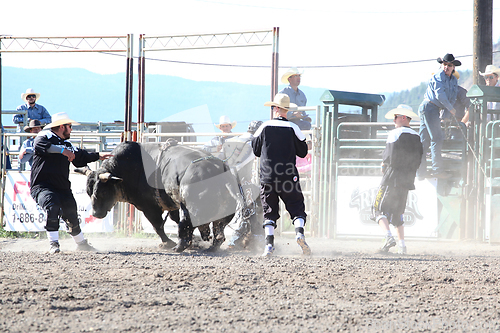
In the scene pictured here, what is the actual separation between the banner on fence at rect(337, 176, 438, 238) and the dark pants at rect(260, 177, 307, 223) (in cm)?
283

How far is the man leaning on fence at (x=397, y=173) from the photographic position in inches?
269

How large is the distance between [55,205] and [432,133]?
19.3ft

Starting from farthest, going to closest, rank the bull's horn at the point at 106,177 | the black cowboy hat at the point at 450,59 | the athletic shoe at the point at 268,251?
the black cowboy hat at the point at 450,59 < the bull's horn at the point at 106,177 < the athletic shoe at the point at 268,251

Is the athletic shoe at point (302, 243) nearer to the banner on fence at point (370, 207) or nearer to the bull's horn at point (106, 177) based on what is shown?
the bull's horn at point (106, 177)

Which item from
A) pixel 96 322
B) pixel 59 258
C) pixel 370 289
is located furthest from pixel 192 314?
pixel 59 258

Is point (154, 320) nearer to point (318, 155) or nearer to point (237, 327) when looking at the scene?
point (237, 327)

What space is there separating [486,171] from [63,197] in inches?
262

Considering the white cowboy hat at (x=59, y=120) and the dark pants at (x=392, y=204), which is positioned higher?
the white cowboy hat at (x=59, y=120)

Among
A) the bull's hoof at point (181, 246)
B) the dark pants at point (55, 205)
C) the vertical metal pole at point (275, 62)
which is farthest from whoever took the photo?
the vertical metal pole at point (275, 62)

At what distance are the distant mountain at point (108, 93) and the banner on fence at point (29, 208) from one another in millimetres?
68830

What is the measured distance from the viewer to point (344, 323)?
11.1ft

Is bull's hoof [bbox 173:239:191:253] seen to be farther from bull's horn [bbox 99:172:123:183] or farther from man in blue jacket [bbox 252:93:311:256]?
bull's horn [bbox 99:172:123:183]

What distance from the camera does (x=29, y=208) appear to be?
10.3 metres

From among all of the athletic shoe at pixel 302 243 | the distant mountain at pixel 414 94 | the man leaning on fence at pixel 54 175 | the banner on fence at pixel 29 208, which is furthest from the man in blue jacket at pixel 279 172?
the distant mountain at pixel 414 94
